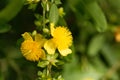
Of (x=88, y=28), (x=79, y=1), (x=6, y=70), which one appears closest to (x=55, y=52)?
(x=79, y=1)

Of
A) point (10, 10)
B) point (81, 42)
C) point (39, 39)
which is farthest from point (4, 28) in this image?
point (81, 42)

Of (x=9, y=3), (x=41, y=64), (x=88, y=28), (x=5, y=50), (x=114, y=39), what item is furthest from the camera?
(x=114, y=39)

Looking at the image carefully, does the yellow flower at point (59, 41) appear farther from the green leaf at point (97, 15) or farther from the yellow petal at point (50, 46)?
the green leaf at point (97, 15)

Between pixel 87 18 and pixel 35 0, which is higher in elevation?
pixel 35 0

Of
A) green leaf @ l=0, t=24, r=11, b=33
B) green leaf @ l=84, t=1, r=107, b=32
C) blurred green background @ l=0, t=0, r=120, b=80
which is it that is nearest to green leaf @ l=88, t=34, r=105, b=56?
blurred green background @ l=0, t=0, r=120, b=80

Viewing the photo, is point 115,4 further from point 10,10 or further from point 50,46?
point 50,46

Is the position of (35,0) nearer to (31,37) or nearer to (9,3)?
(31,37)
